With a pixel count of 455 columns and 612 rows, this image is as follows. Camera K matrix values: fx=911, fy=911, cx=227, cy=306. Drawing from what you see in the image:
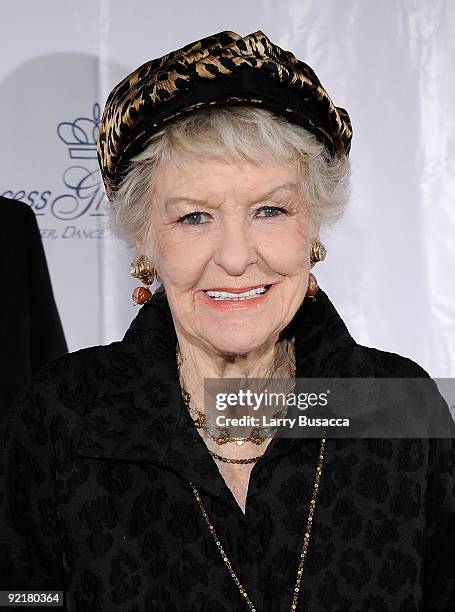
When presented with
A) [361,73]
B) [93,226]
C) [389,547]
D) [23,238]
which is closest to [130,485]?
[389,547]

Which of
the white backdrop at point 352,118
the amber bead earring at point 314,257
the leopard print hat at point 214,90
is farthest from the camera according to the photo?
the white backdrop at point 352,118

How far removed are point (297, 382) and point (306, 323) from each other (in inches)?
4.1

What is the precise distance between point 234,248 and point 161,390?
0.26 meters

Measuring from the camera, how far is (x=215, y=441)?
135 centimetres

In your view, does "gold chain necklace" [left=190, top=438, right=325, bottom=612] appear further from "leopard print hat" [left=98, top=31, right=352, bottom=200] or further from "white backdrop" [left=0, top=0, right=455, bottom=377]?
"white backdrop" [left=0, top=0, right=455, bottom=377]

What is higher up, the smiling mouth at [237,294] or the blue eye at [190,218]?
the blue eye at [190,218]

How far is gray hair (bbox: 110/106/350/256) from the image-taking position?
3.90ft

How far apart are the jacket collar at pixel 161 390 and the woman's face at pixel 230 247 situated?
0.33 ft

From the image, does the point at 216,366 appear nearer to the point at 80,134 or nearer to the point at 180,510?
the point at 180,510

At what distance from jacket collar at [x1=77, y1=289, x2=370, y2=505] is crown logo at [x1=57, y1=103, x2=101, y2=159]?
76 cm

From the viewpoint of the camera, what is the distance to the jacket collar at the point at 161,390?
1.25m

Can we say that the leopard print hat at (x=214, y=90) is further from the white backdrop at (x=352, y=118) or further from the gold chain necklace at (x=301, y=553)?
the white backdrop at (x=352, y=118)

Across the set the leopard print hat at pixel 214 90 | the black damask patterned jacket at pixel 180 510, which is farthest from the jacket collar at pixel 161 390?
the leopard print hat at pixel 214 90

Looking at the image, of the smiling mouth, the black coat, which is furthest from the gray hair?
the black coat
